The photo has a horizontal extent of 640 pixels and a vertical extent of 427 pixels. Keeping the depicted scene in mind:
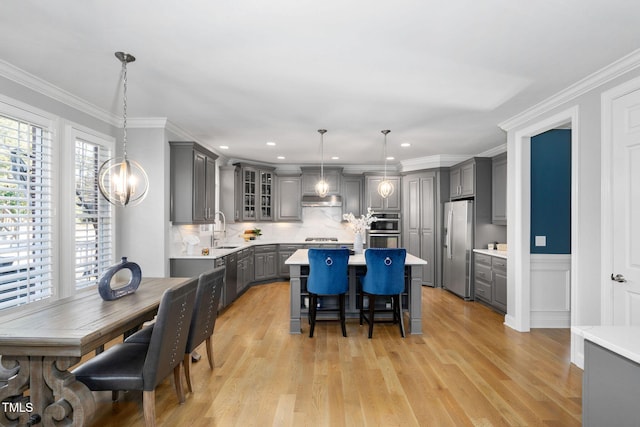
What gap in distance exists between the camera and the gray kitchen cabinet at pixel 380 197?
23.9ft

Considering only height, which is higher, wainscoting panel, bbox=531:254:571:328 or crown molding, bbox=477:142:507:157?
crown molding, bbox=477:142:507:157

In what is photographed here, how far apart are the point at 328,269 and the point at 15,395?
2.74 meters

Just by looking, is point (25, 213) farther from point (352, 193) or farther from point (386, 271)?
point (352, 193)

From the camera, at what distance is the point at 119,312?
2311mm

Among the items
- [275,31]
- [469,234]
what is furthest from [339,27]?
[469,234]

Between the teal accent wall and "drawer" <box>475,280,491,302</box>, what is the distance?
44.7 inches

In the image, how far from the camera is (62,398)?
76.5 inches

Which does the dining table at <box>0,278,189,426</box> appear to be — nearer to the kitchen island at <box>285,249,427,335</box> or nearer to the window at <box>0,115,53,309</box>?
the window at <box>0,115,53,309</box>

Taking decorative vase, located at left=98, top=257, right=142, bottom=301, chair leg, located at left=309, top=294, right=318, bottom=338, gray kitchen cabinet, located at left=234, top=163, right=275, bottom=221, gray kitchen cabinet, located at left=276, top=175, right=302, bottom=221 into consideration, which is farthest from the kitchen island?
gray kitchen cabinet, located at left=276, top=175, right=302, bottom=221

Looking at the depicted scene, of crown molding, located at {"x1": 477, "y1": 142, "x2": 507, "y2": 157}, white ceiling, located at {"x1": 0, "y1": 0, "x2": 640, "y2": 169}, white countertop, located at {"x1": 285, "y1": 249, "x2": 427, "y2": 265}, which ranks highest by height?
white ceiling, located at {"x1": 0, "y1": 0, "x2": 640, "y2": 169}

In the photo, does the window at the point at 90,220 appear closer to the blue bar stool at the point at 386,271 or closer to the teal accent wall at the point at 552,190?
the blue bar stool at the point at 386,271

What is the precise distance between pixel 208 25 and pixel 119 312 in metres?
1.94

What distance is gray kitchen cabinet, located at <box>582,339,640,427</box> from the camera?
1.53 meters

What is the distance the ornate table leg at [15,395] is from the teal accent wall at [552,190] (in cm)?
493
